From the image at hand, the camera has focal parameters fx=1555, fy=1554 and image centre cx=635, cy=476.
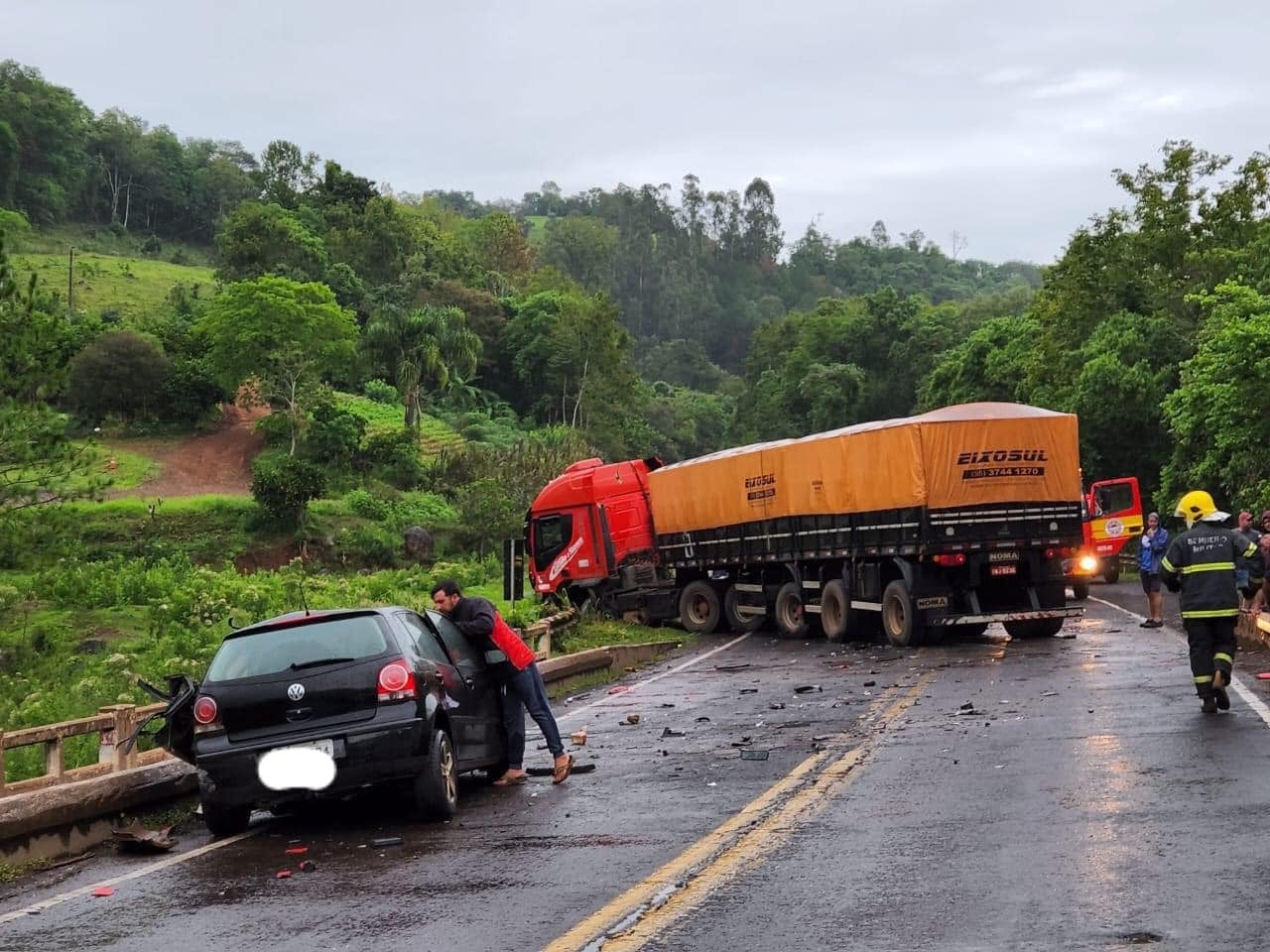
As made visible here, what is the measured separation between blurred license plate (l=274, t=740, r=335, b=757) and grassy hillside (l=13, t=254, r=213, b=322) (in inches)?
3287

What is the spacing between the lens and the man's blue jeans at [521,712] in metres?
11.5

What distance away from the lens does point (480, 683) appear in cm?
1140

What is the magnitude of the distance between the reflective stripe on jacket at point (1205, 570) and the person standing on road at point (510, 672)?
5.34 m

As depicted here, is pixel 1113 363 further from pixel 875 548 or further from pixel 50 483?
pixel 50 483

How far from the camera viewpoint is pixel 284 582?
39812 millimetres

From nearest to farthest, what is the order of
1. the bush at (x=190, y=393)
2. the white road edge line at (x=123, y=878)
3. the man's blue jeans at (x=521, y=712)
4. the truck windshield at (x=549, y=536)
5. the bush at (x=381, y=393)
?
the white road edge line at (x=123, y=878)
the man's blue jeans at (x=521, y=712)
the truck windshield at (x=549, y=536)
the bush at (x=190, y=393)
the bush at (x=381, y=393)

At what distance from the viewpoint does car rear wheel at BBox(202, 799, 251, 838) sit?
975cm

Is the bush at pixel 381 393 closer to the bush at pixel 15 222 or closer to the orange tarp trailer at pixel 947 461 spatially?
the bush at pixel 15 222

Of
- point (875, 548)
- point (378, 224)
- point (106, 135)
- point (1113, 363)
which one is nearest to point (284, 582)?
point (875, 548)

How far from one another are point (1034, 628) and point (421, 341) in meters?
66.3

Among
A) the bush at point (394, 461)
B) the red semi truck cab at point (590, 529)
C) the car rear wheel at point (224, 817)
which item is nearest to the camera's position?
the car rear wheel at point (224, 817)

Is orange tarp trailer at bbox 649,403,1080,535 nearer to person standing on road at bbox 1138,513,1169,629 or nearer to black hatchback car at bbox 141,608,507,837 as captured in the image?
person standing on road at bbox 1138,513,1169,629

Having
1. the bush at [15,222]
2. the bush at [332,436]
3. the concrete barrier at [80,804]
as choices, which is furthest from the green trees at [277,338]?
the concrete barrier at [80,804]

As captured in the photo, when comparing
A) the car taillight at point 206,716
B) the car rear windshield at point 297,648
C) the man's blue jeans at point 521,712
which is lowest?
the man's blue jeans at point 521,712
